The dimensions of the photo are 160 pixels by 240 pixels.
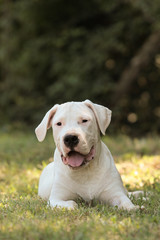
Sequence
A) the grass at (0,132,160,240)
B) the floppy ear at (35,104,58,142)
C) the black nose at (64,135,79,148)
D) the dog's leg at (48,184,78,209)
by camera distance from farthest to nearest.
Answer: the floppy ear at (35,104,58,142) < the dog's leg at (48,184,78,209) < the black nose at (64,135,79,148) < the grass at (0,132,160,240)

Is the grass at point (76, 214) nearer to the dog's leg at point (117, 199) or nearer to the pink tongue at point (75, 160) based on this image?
the dog's leg at point (117, 199)

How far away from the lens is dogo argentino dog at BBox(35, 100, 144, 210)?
4.30 metres

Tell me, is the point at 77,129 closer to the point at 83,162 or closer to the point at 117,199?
the point at 83,162

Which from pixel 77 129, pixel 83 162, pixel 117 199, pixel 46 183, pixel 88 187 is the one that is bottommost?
pixel 46 183

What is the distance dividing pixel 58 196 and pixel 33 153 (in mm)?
3907

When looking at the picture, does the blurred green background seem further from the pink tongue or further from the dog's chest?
the pink tongue

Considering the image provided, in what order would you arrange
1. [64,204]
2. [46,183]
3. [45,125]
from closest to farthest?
1. [64,204]
2. [45,125]
3. [46,183]

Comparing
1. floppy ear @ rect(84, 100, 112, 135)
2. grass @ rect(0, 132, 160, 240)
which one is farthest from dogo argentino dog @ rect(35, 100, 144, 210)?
grass @ rect(0, 132, 160, 240)

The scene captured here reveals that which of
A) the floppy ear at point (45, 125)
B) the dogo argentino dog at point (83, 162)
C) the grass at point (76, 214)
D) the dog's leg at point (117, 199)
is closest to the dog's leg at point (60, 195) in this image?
the dogo argentino dog at point (83, 162)

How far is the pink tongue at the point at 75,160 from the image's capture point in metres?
4.33

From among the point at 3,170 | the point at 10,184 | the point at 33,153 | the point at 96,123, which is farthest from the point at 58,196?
the point at 33,153

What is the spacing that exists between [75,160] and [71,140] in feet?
0.98

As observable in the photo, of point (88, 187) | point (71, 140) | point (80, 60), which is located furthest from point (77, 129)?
point (80, 60)

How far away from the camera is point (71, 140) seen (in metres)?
4.14
